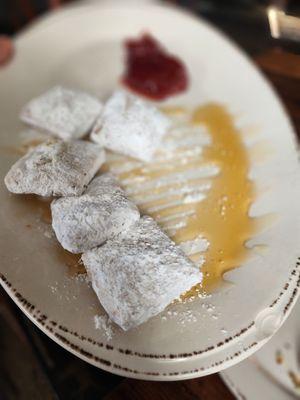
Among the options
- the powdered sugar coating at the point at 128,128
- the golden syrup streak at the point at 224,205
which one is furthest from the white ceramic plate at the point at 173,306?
the powdered sugar coating at the point at 128,128

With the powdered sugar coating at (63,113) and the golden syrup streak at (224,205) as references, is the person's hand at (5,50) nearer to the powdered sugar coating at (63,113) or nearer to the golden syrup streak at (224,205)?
the powdered sugar coating at (63,113)

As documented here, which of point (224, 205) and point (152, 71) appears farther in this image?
point (152, 71)

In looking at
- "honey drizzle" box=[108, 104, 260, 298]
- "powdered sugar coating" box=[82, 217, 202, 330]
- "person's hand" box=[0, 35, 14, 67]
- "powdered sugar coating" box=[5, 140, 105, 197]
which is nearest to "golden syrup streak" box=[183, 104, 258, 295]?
"honey drizzle" box=[108, 104, 260, 298]

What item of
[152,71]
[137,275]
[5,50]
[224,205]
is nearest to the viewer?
[137,275]

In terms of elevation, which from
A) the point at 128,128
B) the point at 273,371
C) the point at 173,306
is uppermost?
the point at 128,128

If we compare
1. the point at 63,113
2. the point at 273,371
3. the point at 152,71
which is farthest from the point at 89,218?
the point at 152,71

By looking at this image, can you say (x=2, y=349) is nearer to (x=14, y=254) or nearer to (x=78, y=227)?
(x=14, y=254)

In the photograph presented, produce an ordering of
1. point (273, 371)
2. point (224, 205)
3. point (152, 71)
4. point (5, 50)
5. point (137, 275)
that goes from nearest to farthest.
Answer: point (137, 275)
point (273, 371)
point (224, 205)
point (5, 50)
point (152, 71)

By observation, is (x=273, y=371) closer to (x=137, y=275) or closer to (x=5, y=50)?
(x=137, y=275)
